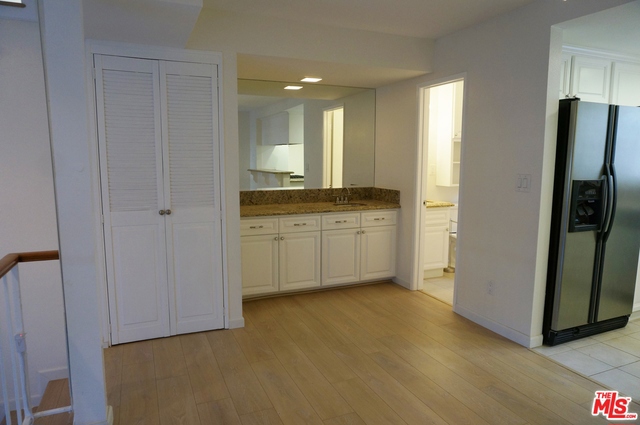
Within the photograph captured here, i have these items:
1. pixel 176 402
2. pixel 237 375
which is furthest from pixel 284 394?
pixel 176 402

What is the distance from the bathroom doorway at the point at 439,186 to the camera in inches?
173

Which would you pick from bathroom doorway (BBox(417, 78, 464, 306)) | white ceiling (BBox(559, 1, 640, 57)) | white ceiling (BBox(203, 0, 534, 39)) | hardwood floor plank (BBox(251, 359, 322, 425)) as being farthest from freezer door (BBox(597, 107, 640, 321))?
hardwood floor plank (BBox(251, 359, 322, 425))

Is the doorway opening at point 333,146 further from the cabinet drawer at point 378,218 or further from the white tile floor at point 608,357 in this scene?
the white tile floor at point 608,357

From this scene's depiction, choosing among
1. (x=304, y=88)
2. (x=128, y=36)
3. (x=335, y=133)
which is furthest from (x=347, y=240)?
(x=128, y=36)

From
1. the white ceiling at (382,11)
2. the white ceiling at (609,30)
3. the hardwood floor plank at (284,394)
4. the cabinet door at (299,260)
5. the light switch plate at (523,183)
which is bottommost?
the hardwood floor plank at (284,394)

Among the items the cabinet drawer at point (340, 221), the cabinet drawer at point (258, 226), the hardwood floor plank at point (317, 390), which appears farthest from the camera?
the cabinet drawer at point (340, 221)

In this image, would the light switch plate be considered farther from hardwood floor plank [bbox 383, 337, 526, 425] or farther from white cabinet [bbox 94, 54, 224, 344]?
white cabinet [bbox 94, 54, 224, 344]

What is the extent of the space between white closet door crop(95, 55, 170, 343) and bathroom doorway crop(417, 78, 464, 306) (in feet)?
8.34

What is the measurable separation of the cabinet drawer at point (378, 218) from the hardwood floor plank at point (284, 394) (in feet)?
6.45

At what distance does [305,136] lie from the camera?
480 centimetres

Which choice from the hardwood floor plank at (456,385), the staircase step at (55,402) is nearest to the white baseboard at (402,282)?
the hardwood floor plank at (456,385)

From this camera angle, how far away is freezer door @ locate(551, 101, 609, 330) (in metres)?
2.98

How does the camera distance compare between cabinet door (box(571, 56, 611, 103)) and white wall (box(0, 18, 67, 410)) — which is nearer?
white wall (box(0, 18, 67, 410))

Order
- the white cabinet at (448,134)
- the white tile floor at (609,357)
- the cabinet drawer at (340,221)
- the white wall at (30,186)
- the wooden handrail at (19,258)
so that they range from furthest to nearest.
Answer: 1. the white cabinet at (448,134)
2. the cabinet drawer at (340,221)
3. the white wall at (30,186)
4. the white tile floor at (609,357)
5. the wooden handrail at (19,258)
